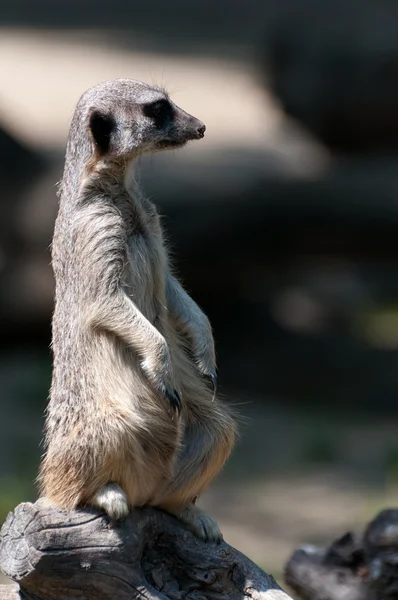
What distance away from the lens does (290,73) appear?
9.17 meters

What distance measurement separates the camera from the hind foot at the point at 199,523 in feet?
11.0

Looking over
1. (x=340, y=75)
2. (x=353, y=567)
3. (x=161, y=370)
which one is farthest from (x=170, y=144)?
(x=340, y=75)

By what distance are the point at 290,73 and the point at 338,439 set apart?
3.31m

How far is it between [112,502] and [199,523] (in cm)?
34

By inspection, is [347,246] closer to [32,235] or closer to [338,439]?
[338,439]

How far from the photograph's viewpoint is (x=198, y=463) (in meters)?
3.34

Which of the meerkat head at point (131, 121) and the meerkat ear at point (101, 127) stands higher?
the meerkat head at point (131, 121)

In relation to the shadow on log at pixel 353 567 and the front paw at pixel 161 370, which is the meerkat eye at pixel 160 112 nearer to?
the front paw at pixel 161 370

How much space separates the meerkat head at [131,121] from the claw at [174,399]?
0.69 metres

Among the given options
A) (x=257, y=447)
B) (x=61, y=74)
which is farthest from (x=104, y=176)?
(x=61, y=74)

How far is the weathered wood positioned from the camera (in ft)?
10.1

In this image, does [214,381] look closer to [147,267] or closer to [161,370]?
[161,370]

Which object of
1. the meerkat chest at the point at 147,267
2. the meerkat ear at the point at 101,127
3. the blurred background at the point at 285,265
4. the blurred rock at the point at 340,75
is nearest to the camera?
the meerkat ear at the point at 101,127

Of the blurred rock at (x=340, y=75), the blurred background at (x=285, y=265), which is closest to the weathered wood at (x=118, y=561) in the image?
the blurred background at (x=285, y=265)
